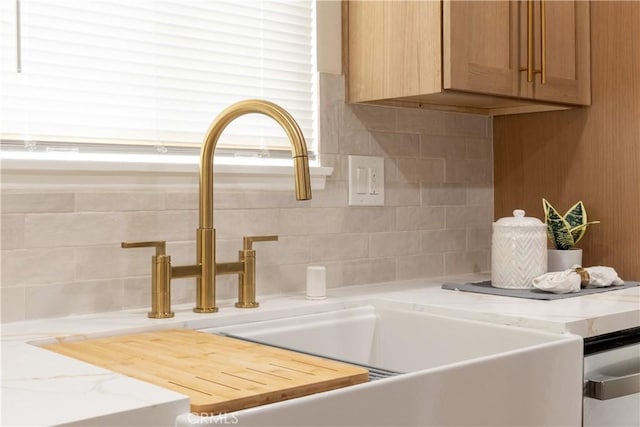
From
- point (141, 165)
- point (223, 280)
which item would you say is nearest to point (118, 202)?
point (141, 165)

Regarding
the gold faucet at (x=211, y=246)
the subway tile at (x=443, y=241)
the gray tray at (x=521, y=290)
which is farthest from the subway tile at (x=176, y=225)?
the subway tile at (x=443, y=241)

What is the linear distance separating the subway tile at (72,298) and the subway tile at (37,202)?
0.48 feet

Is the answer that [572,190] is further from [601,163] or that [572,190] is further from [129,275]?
[129,275]

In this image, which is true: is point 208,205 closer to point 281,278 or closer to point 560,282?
point 281,278

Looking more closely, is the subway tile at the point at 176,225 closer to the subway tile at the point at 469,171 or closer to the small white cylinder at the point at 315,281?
the small white cylinder at the point at 315,281

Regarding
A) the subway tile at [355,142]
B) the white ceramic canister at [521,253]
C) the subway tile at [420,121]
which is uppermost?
the subway tile at [420,121]

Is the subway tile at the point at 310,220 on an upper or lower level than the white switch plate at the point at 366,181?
lower

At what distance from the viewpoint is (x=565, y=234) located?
2.11m

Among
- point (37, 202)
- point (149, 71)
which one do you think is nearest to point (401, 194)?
point (149, 71)

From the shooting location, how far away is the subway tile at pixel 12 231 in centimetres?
148

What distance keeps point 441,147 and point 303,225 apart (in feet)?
1.89

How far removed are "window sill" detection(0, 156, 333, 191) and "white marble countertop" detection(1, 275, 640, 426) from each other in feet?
0.85

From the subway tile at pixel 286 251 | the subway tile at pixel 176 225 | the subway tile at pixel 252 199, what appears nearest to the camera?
the subway tile at pixel 176 225

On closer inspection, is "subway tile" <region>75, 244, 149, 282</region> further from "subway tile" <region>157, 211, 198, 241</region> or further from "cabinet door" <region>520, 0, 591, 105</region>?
"cabinet door" <region>520, 0, 591, 105</region>
